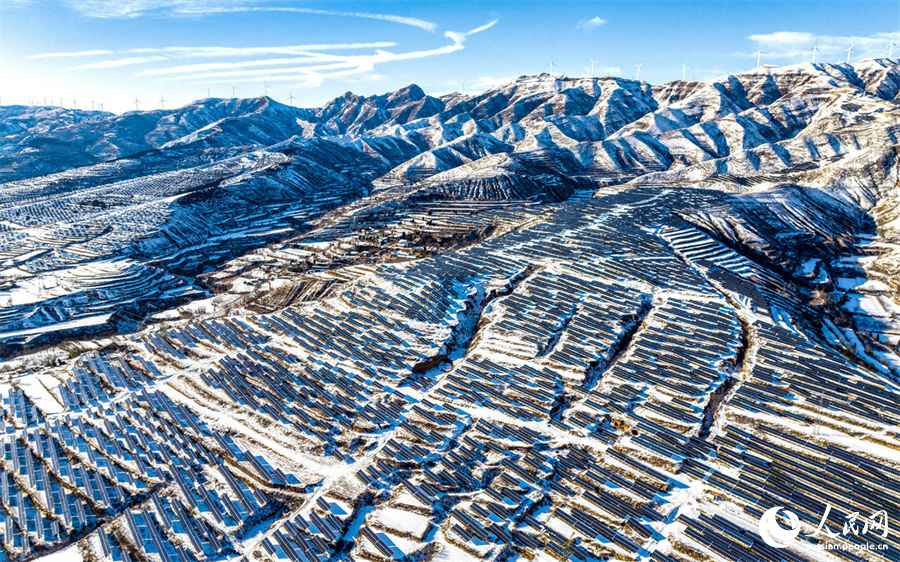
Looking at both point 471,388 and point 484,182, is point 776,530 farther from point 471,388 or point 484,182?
point 484,182

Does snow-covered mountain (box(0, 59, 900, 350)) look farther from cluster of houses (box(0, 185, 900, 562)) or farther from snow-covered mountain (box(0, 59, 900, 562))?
cluster of houses (box(0, 185, 900, 562))

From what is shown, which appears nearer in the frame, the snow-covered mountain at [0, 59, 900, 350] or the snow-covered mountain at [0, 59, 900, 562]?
the snow-covered mountain at [0, 59, 900, 562]

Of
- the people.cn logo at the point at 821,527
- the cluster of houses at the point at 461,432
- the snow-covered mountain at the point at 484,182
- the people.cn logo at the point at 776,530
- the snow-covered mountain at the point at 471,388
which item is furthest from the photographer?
the snow-covered mountain at the point at 484,182

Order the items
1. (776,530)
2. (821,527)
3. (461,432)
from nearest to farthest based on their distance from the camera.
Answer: (776,530), (821,527), (461,432)

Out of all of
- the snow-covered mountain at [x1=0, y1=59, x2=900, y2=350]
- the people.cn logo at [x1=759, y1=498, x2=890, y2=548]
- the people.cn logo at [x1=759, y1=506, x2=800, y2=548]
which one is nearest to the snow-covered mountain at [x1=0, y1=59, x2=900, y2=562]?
the people.cn logo at [x1=759, y1=498, x2=890, y2=548]

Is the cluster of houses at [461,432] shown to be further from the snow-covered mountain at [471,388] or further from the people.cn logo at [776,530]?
the people.cn logo at [776,530]

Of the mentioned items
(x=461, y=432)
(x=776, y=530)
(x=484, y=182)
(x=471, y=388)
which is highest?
(x=484, y=182)

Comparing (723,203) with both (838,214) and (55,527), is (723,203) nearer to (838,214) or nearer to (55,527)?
(838,214)

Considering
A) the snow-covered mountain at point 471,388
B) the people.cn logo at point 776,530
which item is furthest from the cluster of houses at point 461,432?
the people.cn logo at point 776,530

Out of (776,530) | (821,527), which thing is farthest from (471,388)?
(821,527)
